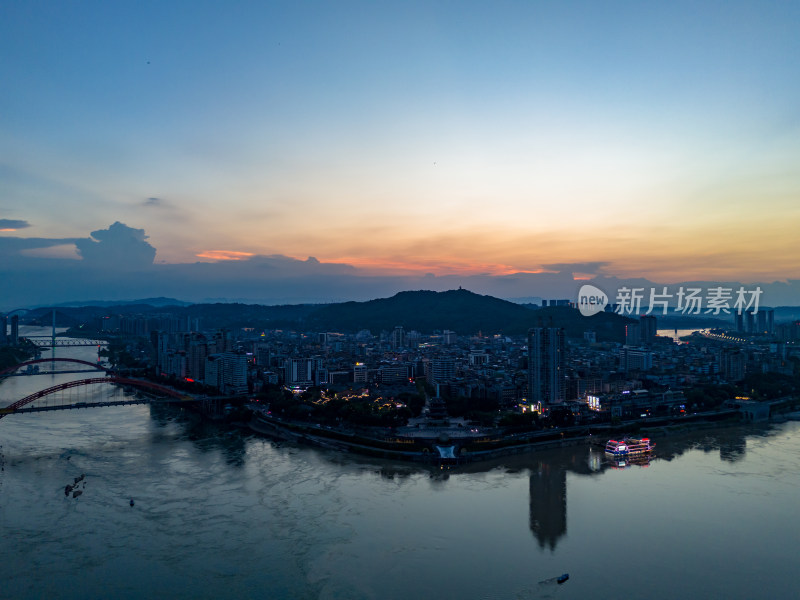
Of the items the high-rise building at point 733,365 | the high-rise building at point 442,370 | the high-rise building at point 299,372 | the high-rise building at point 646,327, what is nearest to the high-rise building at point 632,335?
the high-rise building at point 646,327

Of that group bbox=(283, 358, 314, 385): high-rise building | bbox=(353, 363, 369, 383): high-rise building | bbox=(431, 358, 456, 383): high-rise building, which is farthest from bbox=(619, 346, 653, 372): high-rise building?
bbox=(283, 358, 314, 385): high-rise building

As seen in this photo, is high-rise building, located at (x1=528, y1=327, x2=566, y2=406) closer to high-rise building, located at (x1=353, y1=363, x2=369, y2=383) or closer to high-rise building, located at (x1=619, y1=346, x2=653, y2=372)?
high-rise building, located at (x1=353, y1=363, x2=369, y2=383)

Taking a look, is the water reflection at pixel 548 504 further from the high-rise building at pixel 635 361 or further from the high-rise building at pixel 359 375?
the high-rise building at pixel 635 361

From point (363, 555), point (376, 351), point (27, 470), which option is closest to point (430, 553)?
point (363, 555)

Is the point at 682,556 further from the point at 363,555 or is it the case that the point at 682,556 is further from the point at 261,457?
the point at 261,457

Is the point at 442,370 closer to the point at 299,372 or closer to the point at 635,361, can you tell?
the point at 299,372
